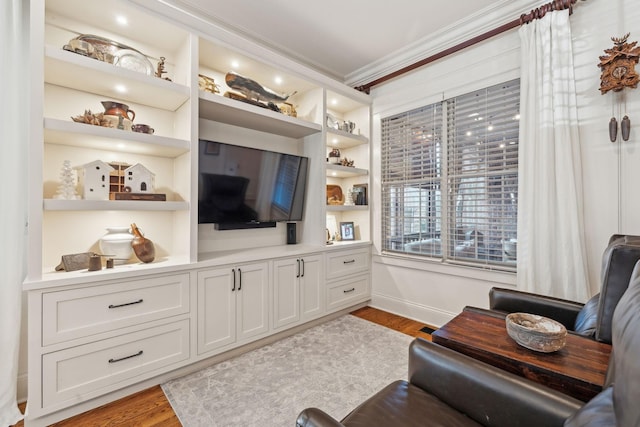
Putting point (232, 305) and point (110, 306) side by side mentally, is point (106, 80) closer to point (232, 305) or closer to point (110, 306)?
point (110, 306)

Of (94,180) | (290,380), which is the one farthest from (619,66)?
(94,180)

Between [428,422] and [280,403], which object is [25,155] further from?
[428,422]

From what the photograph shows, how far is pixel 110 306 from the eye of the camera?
1709mm

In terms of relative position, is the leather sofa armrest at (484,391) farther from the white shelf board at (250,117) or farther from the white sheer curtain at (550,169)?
the white shelf board at (250,117)

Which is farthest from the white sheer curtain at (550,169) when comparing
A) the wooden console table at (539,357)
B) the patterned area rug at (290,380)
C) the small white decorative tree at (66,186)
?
the small white decorative tree at (66,186)

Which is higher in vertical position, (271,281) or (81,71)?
(81,71)

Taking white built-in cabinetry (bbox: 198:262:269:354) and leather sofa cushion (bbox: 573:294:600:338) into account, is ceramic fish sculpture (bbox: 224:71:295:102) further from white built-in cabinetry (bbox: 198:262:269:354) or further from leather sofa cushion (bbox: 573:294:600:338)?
leather sofa cushion (bbox: 573:294:600:338)

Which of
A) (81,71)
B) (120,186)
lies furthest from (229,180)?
(81,71)

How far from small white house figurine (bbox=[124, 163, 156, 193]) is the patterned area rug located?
137cm

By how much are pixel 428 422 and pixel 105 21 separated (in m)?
2.95

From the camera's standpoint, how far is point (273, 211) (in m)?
2.86

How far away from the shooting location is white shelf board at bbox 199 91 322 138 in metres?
2.25

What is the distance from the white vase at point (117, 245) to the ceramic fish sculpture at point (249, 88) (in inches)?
57.4

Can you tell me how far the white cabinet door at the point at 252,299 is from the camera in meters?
2.27
